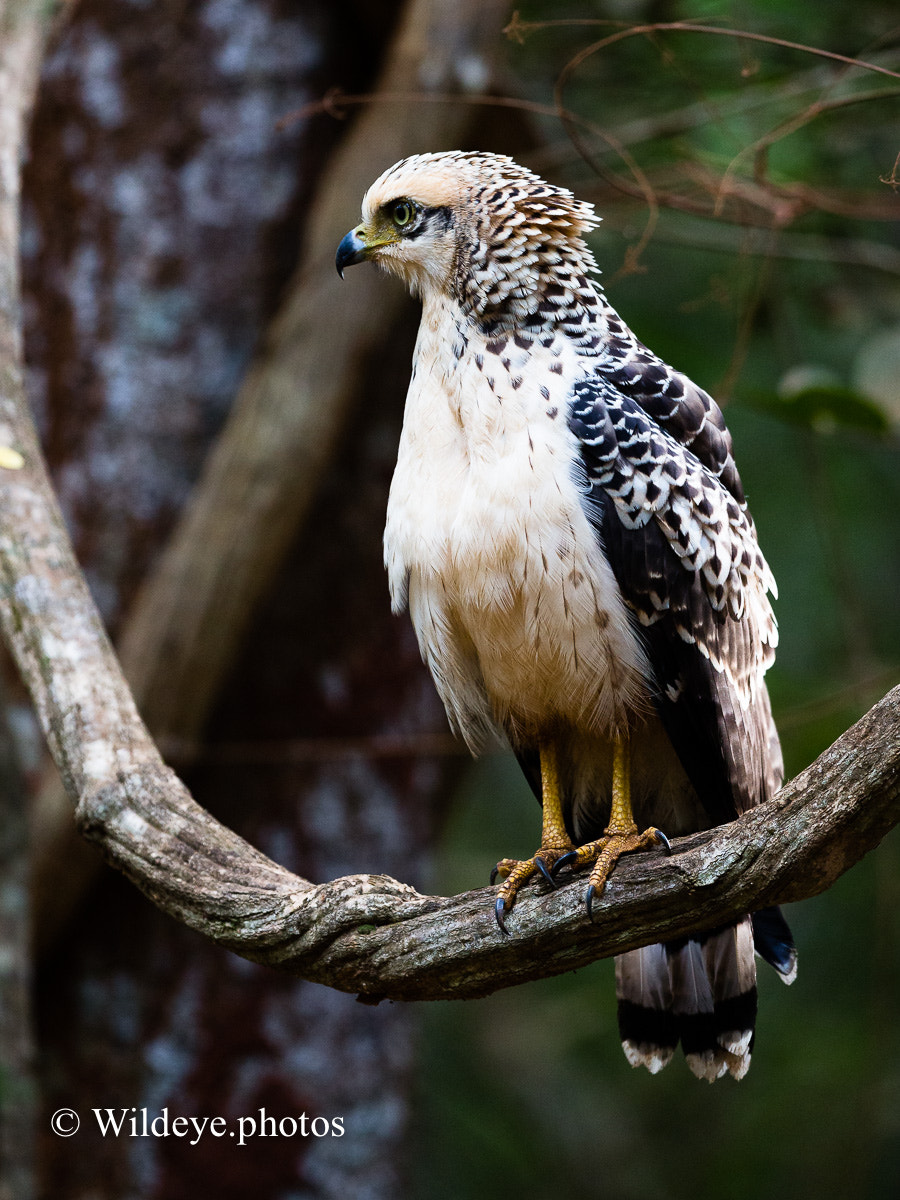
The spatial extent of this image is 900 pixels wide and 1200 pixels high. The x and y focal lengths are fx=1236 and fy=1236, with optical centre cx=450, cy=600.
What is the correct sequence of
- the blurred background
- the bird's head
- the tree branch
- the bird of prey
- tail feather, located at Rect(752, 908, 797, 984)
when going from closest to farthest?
the tree branch, the bird of prey, the bird's head, tail feather, located at Rect(752, 908, 797, 984), the blurred background

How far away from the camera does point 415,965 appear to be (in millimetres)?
2432

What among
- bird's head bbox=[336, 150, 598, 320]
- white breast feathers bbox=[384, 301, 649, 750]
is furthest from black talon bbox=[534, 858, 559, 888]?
bird's head bbox=[336, 150, 598, 320]

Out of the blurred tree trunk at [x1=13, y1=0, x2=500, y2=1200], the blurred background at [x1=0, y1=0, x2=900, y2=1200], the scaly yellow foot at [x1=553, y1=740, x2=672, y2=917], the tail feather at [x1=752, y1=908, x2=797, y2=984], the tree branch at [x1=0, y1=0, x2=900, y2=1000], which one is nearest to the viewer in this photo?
the tree branch at [x1=0, y1=0, x2=900, y2=1000]

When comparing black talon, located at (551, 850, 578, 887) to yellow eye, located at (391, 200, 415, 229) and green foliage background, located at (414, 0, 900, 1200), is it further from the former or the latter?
green foliage background, located at (414, 0, 900, 1200)

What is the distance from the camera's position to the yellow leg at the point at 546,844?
2757 mm

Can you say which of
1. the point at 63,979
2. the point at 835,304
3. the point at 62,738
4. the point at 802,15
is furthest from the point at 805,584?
the point at 62,738

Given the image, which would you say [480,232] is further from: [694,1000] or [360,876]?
[694,1000]

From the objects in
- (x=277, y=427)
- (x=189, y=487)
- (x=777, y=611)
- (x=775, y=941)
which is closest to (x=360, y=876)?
(x=775, y=941)

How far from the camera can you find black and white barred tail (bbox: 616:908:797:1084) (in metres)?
3.07

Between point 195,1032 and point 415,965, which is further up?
point 415,965

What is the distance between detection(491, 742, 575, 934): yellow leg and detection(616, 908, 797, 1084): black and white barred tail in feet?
1.11

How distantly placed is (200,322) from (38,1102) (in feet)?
10.2

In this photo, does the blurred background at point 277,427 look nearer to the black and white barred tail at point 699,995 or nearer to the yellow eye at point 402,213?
the yellow eye at point 402,213

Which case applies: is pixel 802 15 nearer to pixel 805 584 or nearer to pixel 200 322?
pixel 200 322
